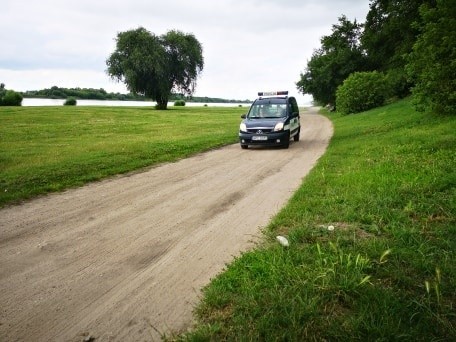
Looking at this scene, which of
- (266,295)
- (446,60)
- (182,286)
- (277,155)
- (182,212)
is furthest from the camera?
(446,60)

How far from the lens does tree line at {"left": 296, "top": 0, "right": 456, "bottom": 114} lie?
44.9ft

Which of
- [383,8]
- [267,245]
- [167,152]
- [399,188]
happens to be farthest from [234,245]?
[383,8]

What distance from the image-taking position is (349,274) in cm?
339

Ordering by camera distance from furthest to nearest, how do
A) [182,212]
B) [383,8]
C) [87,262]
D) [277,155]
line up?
[383,8], [277,155], [182,212], [87,262]

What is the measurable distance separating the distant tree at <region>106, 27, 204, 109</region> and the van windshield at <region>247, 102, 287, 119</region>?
124ft

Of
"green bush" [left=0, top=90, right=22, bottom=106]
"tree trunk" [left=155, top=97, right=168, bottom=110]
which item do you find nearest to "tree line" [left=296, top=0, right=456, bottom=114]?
"tree trunk" [left=155, top=97, right=168, bottom=110]

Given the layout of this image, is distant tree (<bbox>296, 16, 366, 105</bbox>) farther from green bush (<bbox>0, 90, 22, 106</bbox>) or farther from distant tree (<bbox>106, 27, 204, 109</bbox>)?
green bush (<bbox>0, 90, 22, 106</bbox>)

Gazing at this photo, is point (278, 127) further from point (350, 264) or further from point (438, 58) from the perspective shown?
point (350, 264)

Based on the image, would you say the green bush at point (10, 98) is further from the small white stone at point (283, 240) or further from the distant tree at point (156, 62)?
the small white stone at point (283, 240)

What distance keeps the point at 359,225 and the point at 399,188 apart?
6.50ft

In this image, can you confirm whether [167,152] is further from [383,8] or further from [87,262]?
[383,8]

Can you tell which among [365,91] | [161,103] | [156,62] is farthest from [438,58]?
[161,103]

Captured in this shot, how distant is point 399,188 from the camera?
20.6 feet

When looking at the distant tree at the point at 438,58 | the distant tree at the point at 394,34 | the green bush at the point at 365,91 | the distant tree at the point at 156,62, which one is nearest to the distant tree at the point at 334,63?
the distant tree at the point at 394,34
